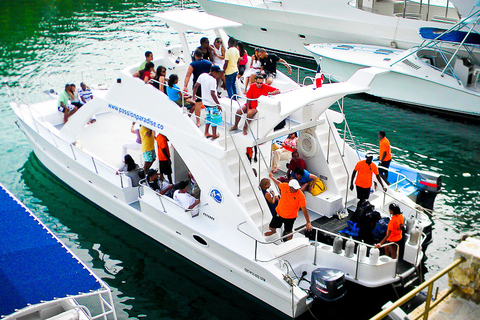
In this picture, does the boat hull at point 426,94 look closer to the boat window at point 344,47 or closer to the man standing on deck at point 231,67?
the boat window at point 344,47

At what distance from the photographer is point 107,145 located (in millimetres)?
12961

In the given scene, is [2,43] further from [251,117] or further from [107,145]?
[251,117]

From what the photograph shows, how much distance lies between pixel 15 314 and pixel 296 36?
20.5m

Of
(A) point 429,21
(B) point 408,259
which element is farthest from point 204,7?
(B) point 408,259

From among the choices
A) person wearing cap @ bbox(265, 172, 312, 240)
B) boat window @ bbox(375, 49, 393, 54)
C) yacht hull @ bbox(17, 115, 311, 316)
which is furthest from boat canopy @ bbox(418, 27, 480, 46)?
yacht hull @ bbox(17, 115, 311, 316)

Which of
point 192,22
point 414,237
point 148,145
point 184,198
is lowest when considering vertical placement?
point 414,237

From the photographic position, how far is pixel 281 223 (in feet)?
29.0

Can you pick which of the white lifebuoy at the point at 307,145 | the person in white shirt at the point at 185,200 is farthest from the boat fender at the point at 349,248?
the person in white shirt at the point at 185,200

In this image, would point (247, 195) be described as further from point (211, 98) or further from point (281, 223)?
point (211, 98)

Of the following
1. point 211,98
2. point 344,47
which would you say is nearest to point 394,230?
point 211,98

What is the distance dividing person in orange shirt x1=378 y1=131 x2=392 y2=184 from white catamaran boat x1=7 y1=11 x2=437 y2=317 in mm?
497

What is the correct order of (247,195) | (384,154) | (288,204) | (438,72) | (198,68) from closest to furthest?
(288,204), (247,195), (198,68), (384,154), (438,72)

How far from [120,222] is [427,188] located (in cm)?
711

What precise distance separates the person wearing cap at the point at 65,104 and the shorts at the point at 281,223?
23.9 ft
